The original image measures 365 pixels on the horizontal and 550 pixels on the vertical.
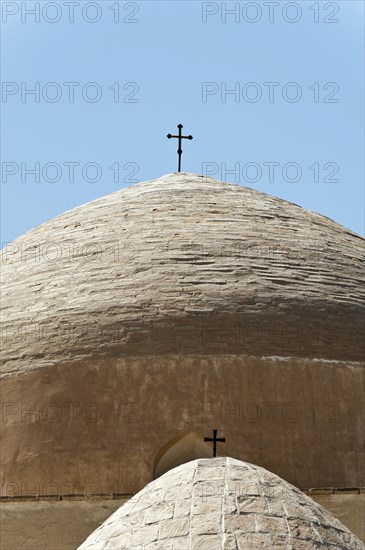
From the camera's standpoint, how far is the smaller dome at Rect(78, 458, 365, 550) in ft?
12.8

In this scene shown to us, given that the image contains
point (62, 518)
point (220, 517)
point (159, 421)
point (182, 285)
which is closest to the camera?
point (220, 517)

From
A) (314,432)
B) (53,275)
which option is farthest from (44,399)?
(314,432)

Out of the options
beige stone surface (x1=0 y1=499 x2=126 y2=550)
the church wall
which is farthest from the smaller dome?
the church wall

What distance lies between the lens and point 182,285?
1036 centimetres

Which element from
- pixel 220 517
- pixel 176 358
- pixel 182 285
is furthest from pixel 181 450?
pixel 220 517

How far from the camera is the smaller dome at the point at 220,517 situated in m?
3.92

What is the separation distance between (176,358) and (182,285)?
790mm

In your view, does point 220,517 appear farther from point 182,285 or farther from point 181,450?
point 182,285

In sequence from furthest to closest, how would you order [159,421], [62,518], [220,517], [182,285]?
[182,285] → [159,421] → [62,518] → [220,517]

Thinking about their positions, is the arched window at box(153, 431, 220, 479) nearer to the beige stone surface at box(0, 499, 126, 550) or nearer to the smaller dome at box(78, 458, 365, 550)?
the beige stone surface at box(0, 499, 126, 550)

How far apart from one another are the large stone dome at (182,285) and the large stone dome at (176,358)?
0.01 metres

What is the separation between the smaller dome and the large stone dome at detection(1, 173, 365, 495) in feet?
16.9

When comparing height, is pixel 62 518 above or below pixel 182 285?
below

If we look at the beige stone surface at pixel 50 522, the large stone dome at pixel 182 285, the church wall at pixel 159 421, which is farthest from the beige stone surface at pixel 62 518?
the large stone dome at pixel 182 285
